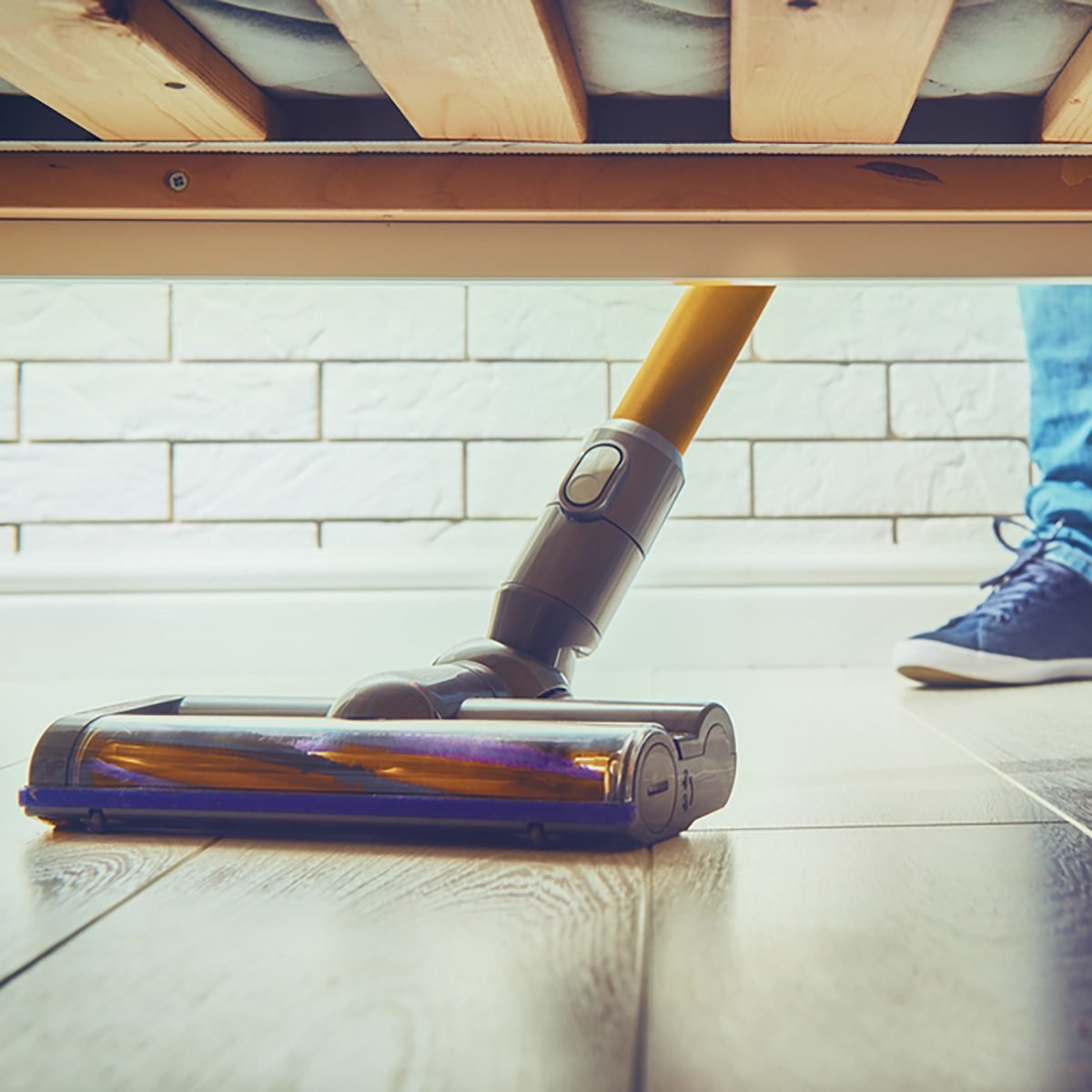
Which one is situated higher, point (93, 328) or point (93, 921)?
point (93, 328)

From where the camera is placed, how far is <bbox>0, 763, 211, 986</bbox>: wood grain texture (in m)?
0.44

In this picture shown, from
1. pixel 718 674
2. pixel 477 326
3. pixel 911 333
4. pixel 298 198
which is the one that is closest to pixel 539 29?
pixel 298 198

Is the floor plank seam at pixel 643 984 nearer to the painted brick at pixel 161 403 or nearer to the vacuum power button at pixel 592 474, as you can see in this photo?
the vacuum power button at pixel 592 474

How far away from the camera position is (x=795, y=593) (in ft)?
5.54

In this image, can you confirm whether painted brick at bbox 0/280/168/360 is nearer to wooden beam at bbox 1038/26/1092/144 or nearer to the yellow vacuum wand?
the yellow vacuum wand

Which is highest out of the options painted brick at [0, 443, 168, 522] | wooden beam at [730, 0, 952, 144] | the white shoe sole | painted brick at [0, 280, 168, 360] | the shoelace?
painted brick at [0, 280, 168, 360]

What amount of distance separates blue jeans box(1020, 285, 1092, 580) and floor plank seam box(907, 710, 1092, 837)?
1.67 feet

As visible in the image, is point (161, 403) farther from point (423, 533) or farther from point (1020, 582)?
point (1020, 582)

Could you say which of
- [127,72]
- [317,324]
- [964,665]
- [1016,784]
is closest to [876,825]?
[1016,784]

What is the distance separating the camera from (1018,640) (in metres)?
1.37

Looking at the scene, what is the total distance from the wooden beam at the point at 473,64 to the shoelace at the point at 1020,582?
1073 millimetres

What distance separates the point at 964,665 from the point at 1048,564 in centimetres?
21

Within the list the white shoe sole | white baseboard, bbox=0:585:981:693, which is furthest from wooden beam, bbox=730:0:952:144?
white baseboard, bbox=0:585:981:693

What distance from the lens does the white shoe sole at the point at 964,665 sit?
53.2 inches
